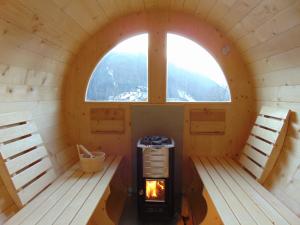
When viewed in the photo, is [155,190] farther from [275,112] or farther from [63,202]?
[275,112]

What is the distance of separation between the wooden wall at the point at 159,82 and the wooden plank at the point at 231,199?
0.53m

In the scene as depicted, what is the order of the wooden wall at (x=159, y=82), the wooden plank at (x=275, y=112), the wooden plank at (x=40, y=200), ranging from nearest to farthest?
the wooden plank at (x=40, y=200) → the wooden plank at (x=275, y=112) → the wooden wall at (x=159, y=82)

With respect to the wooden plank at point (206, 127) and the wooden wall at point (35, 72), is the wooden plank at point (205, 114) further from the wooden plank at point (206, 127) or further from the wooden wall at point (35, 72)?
the wooden wall at point (35, 72)

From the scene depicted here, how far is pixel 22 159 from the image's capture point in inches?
76.8

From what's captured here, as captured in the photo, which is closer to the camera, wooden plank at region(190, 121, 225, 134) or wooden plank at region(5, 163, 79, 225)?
wooden plank at region(5, 163, 79, 225)

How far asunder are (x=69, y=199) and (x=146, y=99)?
1432 mm

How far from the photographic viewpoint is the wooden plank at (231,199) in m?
1.62

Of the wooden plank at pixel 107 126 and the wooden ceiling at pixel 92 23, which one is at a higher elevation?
the wooden ceiling at pixel 92 23

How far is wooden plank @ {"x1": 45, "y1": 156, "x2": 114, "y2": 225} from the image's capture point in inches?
63.1

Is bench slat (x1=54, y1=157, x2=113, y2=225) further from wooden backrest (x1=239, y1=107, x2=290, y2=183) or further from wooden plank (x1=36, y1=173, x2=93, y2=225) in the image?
wooden backrest (x1=239, y1=107, x2=290, y2=183)

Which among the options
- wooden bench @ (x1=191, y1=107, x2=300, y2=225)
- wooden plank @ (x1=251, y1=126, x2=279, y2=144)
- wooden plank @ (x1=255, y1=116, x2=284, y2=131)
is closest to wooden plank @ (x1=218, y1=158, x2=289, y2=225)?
wooden bench @ (x1=191, y1=107, x2=300, y2=225)

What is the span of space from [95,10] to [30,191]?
1.58m

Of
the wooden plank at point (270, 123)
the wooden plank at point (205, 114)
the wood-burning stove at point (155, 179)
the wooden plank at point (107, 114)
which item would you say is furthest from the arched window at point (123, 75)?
the wooden plank at point (270, 123)

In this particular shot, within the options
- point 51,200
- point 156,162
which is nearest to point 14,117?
point 51,200
